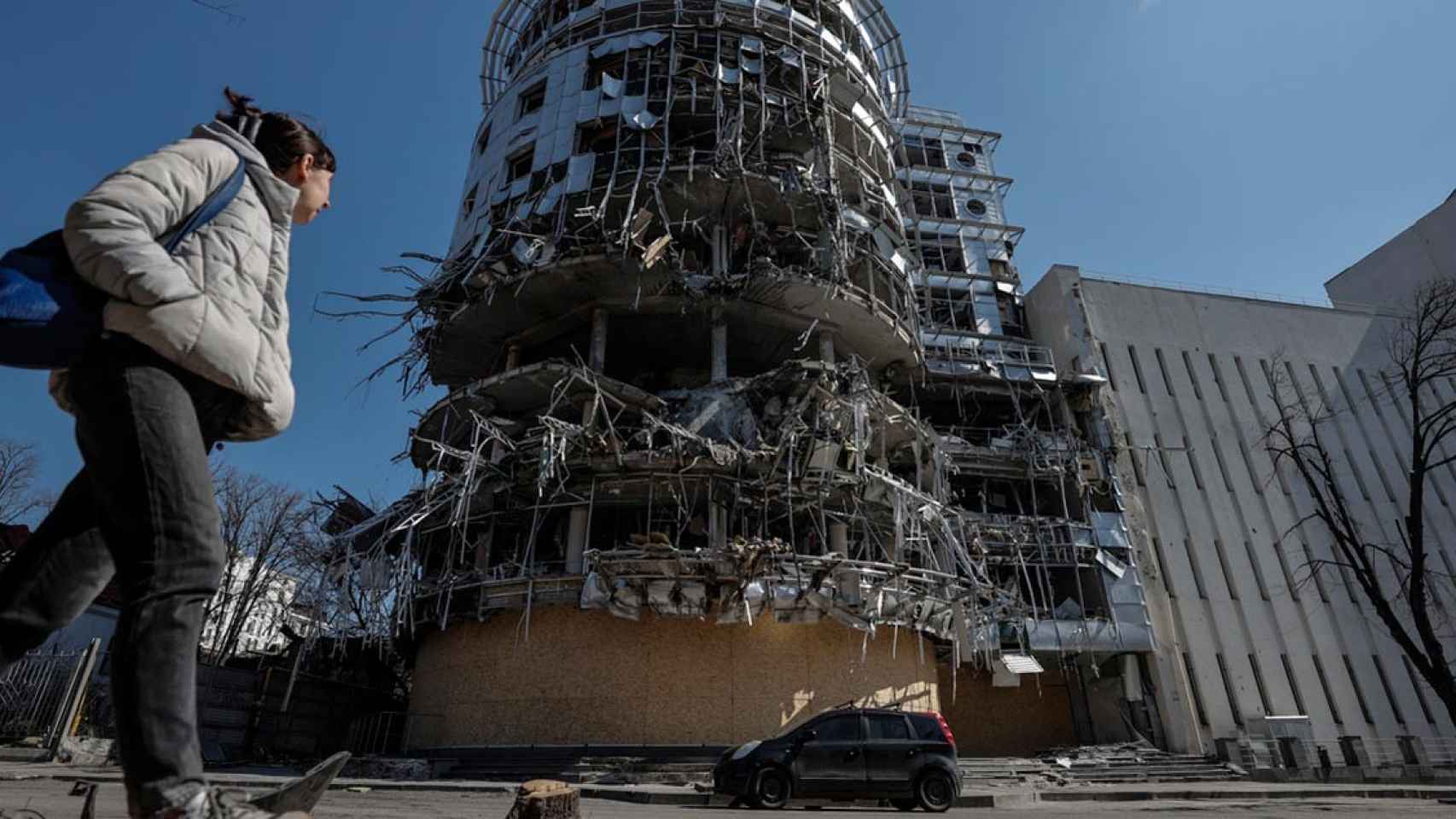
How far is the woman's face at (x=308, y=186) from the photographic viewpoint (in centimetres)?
259

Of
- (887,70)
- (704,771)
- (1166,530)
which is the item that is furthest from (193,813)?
(887,70)

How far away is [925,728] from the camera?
470 inches

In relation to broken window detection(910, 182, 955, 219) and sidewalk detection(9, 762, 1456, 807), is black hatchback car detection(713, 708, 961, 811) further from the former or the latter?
broken window detection(910, 182, 955, 219)

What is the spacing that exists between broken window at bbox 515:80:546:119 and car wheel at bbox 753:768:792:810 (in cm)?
2475

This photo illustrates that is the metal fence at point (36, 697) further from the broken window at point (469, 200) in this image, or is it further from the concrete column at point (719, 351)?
the broken window at point (469, 200)

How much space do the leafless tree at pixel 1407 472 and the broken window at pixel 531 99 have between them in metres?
27.1

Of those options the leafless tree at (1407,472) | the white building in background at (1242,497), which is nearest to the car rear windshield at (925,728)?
the leafless tree at (1407,472)

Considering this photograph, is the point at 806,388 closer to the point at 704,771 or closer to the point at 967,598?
the point at 967,598

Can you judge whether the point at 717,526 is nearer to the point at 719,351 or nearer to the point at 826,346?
the point at 719,351

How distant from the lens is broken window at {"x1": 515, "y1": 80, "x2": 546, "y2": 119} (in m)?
28.1

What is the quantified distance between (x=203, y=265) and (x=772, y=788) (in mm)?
11307

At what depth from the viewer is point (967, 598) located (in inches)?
765

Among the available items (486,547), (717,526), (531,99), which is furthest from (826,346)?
(531,99)

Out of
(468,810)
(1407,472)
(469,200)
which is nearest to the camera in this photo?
(468,810)
